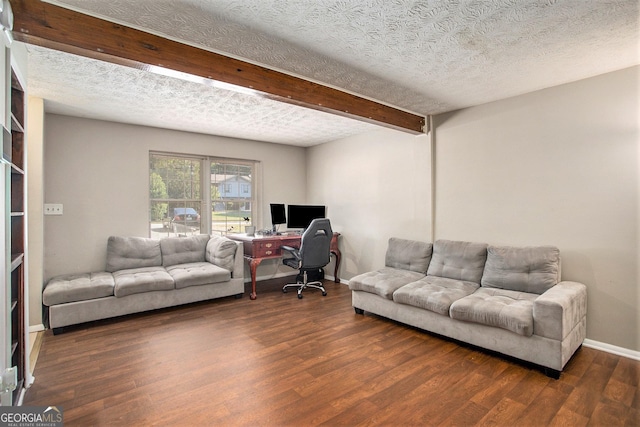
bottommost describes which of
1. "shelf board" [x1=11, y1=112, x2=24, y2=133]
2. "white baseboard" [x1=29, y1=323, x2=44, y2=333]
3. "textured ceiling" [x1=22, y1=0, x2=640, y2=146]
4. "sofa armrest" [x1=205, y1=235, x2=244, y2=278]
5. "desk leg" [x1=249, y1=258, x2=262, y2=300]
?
"white baseboard" [x1=29, y1=323, x2=44, y2=333]

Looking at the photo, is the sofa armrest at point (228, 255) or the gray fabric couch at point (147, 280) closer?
the gray fabric couch at point (147, 280)

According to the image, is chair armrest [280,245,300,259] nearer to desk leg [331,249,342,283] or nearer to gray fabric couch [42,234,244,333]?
gray fabric couch [42,234,244,333]

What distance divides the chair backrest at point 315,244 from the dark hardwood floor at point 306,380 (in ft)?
3.96

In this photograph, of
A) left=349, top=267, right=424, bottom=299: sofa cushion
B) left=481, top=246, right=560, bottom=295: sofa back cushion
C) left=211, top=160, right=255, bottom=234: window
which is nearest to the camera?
left=481, top=246, right=560, bottom=295: sofa back cushion

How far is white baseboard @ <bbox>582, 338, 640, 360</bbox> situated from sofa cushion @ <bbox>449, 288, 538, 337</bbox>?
26.8 inches

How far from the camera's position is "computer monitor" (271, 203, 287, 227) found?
545 cm

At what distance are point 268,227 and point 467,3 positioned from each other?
4.65 metres

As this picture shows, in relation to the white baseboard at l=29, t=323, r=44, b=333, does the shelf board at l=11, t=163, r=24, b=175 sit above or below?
above

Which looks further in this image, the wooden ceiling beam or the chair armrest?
the chair armrest

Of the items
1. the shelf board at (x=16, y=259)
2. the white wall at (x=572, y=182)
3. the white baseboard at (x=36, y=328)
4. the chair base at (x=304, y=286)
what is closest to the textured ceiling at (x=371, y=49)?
the white wall at (x=572, y=182)

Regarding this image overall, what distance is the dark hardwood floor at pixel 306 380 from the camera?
6.69 feet

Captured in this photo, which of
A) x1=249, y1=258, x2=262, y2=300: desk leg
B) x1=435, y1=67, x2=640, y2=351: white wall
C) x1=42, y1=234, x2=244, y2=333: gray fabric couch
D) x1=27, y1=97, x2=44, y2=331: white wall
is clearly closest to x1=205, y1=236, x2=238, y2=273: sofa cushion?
x1=42, y1=234, x2=244, y2=333: gray fabric couch

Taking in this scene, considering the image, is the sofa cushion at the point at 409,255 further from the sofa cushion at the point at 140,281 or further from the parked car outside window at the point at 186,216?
the parked car outside window at the point at 186,216

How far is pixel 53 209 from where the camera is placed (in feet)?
13.1
